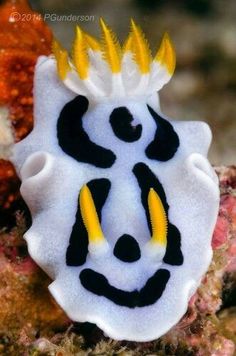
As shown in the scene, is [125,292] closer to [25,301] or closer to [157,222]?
[157,222]

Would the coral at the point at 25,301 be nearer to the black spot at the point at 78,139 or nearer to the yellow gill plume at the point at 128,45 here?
the black spot at the point at 78,139

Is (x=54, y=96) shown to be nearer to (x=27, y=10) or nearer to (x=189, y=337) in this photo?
(x=27, y=10)

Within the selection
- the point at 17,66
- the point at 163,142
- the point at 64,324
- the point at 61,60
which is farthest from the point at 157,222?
the point at 17,66

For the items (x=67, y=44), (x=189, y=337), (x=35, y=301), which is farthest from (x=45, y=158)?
(x=67, y=44)

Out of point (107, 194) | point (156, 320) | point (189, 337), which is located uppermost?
point (107, 194)

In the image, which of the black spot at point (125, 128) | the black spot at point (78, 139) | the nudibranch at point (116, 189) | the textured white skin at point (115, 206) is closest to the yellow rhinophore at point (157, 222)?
the nudibranch at point (116, 189)

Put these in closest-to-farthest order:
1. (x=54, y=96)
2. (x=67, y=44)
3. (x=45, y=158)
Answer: (x=45, y=158), (x=54, y=96), (x=67, y=44)

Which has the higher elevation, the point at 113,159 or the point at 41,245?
the point at 113,159
